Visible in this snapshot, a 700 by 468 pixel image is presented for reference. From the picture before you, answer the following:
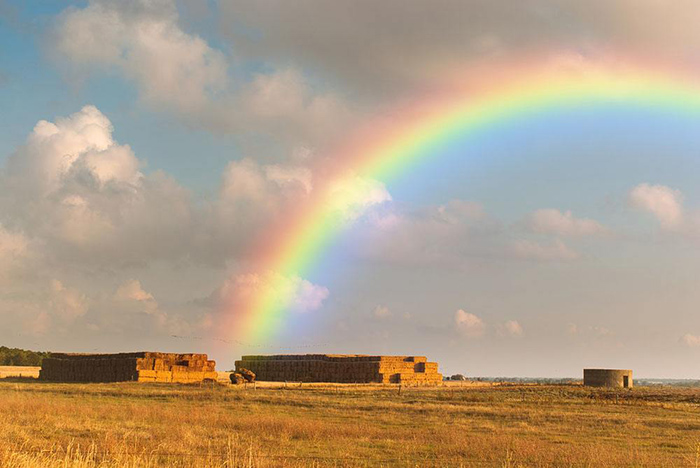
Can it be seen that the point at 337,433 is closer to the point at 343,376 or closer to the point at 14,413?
the point at 14,413

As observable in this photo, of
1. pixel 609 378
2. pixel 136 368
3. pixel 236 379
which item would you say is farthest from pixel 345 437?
pixel 609 378

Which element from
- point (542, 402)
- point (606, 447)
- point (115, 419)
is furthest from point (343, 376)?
point (606, 447)

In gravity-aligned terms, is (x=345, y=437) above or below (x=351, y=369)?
below

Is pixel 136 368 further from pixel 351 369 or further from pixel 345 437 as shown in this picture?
pixel 345 437

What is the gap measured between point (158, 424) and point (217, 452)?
25.7 feet

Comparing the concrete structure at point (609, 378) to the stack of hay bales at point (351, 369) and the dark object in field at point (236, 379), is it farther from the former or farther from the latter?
the dark object in field at point (236, 379)

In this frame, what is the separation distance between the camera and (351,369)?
266ft

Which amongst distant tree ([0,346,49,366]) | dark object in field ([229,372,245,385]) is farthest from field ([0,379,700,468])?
distant tree ([0,346,49,366])

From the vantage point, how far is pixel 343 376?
81.2 m

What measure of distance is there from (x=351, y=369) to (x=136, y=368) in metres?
27.2

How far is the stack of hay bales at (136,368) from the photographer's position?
63.2 meters

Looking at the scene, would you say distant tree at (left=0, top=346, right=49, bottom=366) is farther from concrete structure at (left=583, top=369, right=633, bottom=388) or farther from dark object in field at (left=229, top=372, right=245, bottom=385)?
concrete structure at (left=583, top=369, right=633, bottom=388)

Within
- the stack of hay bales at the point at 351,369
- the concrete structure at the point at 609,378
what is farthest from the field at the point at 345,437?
the concrete structure at the point at 609,378

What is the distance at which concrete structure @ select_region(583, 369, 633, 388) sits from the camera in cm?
8069
